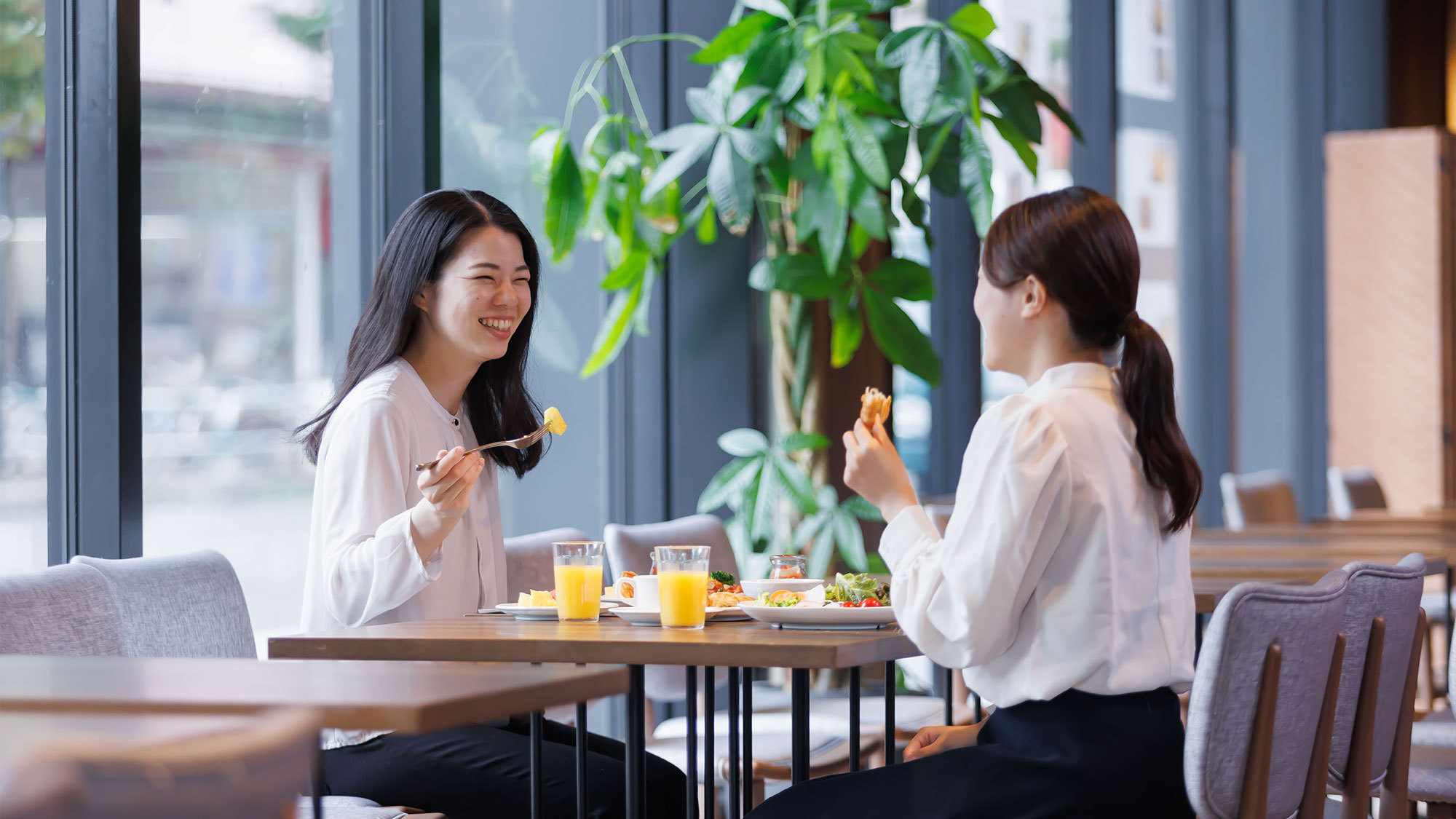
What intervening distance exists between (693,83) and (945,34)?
0.89 m

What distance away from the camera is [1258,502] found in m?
4.96

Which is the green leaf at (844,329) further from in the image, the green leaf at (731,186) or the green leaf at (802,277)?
the green leaf at (731,186)

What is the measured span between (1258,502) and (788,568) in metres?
3.25

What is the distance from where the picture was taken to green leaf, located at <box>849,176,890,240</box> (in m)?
3.51

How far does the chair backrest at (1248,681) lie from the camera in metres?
1.64

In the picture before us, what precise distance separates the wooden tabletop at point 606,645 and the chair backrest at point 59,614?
0.34 meters

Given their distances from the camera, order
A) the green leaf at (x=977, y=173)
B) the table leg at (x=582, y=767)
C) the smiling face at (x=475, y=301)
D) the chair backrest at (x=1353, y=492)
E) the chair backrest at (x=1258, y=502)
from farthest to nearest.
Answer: the chair backrest at (x=1353, y=492)
the chair backrest at (x=1258, y=502)
the green leaf at (x=977, y=173)
the smiling face at (x=475, y=301)
the table leg at (x=582, y=767)

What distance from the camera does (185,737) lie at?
841mm

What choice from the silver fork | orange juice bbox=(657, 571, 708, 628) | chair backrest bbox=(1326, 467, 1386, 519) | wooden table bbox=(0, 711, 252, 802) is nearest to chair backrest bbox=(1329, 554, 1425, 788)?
orange juice bbox=(657, 571, 708, 628)

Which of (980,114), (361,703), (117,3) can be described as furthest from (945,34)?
(361,703)

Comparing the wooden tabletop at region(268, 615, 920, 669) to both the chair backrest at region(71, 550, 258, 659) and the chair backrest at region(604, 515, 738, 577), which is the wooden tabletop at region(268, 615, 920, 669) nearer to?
the chair backrest at region(71, 550, 258, 659)

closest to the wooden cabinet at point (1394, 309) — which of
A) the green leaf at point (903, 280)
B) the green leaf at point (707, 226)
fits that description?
the green leaf at point (903, 280)

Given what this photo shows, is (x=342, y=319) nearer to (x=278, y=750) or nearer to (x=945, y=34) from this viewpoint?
(x=945, y=34)

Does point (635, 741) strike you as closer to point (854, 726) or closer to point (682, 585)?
point (682, 585)
